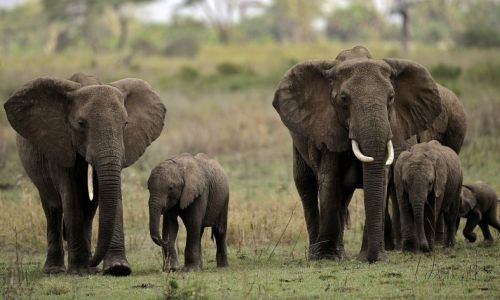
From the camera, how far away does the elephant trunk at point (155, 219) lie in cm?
1010

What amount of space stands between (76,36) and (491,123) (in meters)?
39.2

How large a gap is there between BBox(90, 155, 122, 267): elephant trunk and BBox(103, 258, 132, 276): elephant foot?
0.32 meters

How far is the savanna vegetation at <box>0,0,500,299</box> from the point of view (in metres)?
9.22

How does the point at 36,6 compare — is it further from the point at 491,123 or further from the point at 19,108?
the point at 19,108

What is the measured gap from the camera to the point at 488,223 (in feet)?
43.6

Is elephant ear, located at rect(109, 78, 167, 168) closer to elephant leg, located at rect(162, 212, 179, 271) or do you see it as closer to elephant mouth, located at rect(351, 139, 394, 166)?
elephant leg, located at rect(162, 212, 179, 271)

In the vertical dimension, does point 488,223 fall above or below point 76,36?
below

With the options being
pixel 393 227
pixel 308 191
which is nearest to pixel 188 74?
pixel 393 227

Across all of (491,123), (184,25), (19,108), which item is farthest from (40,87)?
(184,25)

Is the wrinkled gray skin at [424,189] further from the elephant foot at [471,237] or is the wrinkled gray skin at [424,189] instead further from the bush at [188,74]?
the bush at [188,74]

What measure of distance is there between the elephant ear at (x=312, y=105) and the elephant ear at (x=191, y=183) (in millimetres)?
1059

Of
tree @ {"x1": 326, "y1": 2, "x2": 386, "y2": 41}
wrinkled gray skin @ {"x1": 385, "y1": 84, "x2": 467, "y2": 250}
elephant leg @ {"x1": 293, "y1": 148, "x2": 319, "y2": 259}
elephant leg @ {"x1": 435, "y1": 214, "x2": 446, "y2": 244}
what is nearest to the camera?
elephant leg @ {"x1": 293, "y1": 148, "x2": 319, "y2": 259}

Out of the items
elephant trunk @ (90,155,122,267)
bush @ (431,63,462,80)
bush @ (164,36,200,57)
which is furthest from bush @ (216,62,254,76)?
elephant trunk @ (90,155,122,267)

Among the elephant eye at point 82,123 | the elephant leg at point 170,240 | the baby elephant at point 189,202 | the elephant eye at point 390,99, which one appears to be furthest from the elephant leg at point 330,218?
the elephant eye at point 82,123
